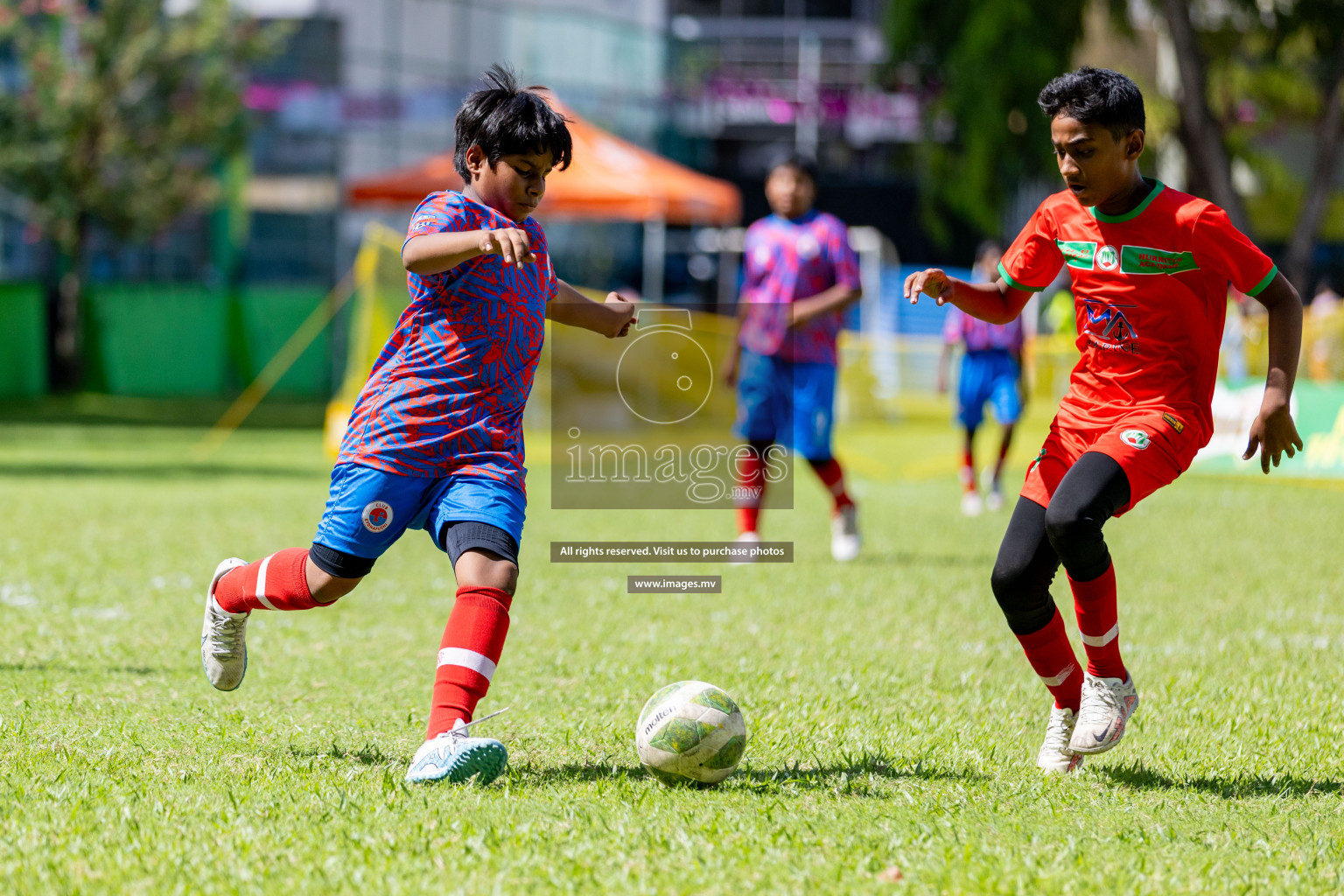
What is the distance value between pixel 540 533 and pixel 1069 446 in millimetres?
6388

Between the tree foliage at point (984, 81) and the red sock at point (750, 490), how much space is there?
37.0 feet

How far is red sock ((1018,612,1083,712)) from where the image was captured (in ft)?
14.0

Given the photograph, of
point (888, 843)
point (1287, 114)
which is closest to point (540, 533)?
point (888, 843)

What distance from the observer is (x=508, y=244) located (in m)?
3.61

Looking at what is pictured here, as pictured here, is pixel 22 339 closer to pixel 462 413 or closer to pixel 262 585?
pixel 262 585

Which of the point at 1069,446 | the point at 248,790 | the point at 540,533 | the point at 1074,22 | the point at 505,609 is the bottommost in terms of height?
the point at 540,533

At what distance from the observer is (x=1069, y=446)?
4.29m

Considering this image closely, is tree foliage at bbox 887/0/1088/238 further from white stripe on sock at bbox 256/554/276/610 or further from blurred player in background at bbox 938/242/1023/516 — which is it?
white stripe on sock at bbox 256/554/276/610

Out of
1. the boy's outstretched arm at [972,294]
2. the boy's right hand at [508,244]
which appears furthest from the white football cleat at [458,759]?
the boy's outstretched arm at [972,294]

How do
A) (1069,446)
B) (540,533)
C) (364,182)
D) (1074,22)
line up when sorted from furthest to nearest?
(1074,22) → (364,182) → (540,533) → (1069,446)

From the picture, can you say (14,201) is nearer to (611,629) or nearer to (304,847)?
(611,629)

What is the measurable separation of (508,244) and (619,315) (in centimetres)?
72

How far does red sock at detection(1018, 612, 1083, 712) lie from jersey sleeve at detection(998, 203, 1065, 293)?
0.98m

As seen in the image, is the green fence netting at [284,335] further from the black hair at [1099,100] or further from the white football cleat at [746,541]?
the black hair at [1099,100]
